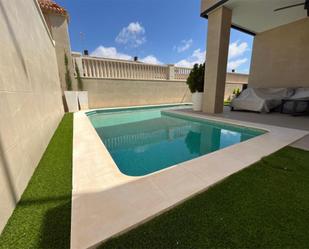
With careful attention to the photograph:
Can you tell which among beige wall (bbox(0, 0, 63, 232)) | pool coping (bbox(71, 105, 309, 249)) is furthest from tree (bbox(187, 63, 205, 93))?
beige wall (bbox(0, 0, 63, 232))

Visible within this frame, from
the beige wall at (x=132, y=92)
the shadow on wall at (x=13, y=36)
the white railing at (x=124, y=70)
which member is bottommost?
the beige wall at (x=132, y=92)

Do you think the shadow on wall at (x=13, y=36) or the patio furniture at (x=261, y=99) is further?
the patio furniture at (x=261, y=99)

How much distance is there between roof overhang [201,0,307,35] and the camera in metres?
4.65

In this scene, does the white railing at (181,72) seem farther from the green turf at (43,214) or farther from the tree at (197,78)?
the green turf at (43,214)

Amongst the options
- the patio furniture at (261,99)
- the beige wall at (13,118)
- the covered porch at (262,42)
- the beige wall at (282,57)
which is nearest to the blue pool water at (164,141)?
the beige wall at (13,118)

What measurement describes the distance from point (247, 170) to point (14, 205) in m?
2.39

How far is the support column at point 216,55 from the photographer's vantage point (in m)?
4.86

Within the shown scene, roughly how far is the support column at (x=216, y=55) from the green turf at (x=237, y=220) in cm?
428

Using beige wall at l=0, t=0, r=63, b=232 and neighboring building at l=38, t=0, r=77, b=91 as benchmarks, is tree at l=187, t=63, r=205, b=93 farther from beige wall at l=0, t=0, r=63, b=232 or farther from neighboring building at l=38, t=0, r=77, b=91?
neighboring building at l=38, t=0, r=77, b=91

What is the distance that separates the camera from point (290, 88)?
608cm

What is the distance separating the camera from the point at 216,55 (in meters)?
5.05

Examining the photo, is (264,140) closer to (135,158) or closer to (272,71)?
(135,158)

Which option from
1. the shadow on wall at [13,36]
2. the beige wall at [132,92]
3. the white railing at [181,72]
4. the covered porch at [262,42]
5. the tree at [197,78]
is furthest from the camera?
the white railing at [181,72]

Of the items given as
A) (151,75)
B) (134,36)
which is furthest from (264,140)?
(134,36)
